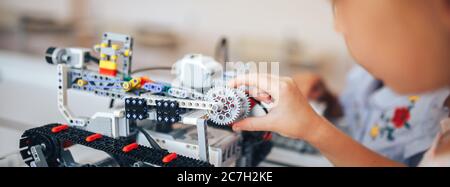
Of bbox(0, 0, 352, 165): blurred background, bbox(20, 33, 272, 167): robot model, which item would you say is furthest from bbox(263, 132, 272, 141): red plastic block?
bbox(0, 0, 352, 165): blurred background

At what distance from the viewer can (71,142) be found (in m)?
0.63

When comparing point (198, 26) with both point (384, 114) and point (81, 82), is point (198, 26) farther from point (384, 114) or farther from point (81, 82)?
point (81, 82)

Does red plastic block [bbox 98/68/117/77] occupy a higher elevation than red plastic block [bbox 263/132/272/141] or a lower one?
higher

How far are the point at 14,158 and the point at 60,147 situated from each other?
80 mm

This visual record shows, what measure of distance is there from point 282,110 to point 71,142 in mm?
326

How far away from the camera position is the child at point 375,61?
523 millimetres

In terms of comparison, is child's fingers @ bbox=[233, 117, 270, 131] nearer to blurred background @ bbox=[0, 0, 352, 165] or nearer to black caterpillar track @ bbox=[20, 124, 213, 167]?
black caterpillar track @ bbox=[20, 124, 213, 167]

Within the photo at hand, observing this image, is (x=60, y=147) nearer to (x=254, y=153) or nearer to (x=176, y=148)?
(x=176, y=148)

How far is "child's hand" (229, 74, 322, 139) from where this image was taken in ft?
1.92

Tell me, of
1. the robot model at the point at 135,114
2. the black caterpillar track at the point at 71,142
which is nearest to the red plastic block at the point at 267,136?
the robot model at the point at 135,114

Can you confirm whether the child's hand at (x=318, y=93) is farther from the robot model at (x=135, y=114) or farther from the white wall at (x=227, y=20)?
the white wall at (x=227, y=20)

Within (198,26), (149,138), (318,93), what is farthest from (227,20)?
(149,138)
